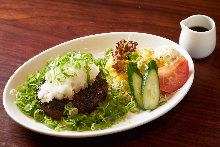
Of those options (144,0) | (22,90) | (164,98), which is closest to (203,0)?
(144,0)

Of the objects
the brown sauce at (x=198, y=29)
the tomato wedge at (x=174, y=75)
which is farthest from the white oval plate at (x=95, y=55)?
the brown sauce at (x=198, y=29)

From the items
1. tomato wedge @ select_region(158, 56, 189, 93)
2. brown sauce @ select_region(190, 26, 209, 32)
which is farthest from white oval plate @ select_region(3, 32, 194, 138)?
brown sauce @ select_region(190, 26, 209, 32)

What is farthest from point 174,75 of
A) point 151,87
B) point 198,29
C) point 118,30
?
point 118,30

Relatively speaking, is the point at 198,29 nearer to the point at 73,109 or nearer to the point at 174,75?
the point at 174,75

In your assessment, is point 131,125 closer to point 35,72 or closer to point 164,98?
point 164,98

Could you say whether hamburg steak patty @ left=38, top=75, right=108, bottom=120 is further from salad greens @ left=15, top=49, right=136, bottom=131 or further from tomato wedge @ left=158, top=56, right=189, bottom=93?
tomato wedge @ left=158, top=56, right=189, bottom=93

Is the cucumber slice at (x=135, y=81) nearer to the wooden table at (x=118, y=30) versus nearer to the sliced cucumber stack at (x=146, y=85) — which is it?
the sliced cucumber stack at (x=146, y=85)

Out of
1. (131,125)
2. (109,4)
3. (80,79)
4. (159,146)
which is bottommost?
(159,146)
